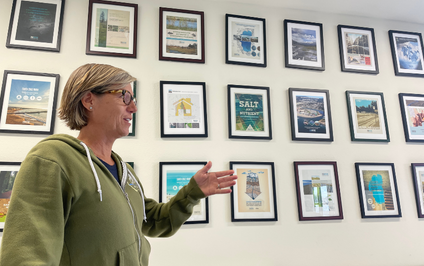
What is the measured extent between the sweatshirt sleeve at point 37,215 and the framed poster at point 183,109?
1.27 m

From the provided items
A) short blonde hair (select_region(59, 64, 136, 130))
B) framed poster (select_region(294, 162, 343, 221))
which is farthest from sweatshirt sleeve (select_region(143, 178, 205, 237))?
framed poster (select_region(294, 162, 343, 221))

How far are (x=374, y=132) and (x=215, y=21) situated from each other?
165 centimetres

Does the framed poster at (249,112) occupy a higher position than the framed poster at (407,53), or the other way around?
the framed poster at (407,53)

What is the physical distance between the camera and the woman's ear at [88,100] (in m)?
0.95

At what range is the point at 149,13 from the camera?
7.17ft

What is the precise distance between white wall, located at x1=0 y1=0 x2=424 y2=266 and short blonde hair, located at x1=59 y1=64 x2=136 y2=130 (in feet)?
3.18

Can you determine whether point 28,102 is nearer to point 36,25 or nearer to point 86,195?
point 36,25

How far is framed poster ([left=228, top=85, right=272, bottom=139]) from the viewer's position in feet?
6.91

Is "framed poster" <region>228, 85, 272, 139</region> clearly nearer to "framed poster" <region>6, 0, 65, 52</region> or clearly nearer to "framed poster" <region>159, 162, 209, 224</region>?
"framed poster" <region>159, 162, 209, 224</region>

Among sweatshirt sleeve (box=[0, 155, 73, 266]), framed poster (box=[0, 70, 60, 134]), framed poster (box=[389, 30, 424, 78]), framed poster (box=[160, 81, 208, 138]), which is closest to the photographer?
sweatshirt sleeve (box=[0, 155, 73, 266])

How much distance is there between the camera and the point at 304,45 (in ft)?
7.90

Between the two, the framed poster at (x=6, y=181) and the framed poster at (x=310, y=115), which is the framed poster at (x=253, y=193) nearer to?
the framed poster at (x=310, y=115)

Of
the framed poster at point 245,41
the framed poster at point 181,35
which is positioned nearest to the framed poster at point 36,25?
the framed poster at point 181,35

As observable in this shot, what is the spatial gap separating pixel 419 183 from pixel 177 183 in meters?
2.01
